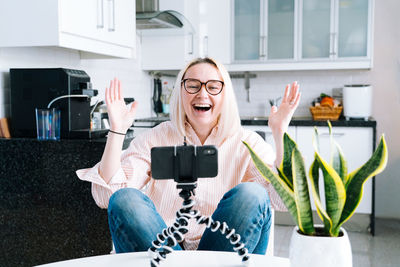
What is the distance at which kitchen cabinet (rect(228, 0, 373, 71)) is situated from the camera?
12.5 ft

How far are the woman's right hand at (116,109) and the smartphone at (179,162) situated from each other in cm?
64

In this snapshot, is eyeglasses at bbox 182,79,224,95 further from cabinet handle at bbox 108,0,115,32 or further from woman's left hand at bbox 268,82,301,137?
cabinet handle at bbox 108,0,115,32

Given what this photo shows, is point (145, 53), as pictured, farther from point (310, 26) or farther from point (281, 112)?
point (281, 112)

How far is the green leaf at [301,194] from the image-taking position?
0.74 meters

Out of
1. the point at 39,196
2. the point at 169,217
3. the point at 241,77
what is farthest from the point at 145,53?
the point at 169,217

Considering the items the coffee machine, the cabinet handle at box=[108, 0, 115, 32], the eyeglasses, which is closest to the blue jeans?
the eyeglasses

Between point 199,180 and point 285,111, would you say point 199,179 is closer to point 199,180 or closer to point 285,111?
point 199,180

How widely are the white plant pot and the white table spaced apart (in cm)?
29

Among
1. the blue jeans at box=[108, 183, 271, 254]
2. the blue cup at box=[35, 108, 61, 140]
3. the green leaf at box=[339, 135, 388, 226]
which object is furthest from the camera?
the blue cup at box=[35, 108, 61, 140]

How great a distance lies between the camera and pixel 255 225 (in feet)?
4.56

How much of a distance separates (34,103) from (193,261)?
153 cm

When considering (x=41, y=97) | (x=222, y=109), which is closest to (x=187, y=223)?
(x=222, y=109)

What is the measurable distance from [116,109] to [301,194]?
31.5 inches

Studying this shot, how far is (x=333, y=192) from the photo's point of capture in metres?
0.74
